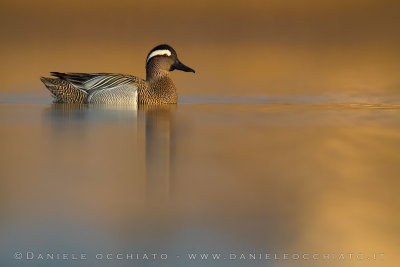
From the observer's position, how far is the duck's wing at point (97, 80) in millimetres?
8078

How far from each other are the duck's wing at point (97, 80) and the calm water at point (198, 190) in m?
2.09

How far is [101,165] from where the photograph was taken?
3885mm

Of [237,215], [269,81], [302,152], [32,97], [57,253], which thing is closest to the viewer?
[57,253]

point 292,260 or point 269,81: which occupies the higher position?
point 269,81

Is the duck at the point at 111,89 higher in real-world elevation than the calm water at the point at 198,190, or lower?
higher

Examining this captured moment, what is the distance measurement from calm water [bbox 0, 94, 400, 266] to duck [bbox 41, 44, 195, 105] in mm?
2023

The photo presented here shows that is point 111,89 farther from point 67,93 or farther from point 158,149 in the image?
point 158,149

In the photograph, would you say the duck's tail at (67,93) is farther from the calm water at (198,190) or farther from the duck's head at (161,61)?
the calm water at (198,190)

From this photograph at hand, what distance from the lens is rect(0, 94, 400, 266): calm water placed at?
2467 mm

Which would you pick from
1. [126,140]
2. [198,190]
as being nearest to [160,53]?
[126,140]

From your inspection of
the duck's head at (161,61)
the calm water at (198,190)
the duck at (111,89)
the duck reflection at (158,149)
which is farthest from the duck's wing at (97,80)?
the calm water at (198,190)

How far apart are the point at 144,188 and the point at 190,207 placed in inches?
15.2

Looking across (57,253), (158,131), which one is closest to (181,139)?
(158,131)

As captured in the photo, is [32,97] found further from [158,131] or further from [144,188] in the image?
[144,188]
